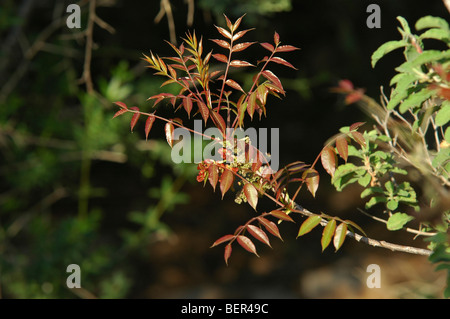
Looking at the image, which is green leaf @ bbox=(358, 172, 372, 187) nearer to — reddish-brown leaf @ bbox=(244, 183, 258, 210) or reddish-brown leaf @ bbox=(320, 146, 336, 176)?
reddish-brown leaf @ bbox=(320, 146, 336, 176)

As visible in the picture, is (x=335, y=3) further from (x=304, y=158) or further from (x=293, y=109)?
(x=304, y=158)

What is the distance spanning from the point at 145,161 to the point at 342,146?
2.27 meters

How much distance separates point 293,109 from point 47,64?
2.16 metres

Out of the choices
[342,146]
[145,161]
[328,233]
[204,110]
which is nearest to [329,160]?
[342,146]

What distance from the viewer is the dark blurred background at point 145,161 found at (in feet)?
9.76

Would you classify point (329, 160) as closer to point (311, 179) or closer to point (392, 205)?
point (311, 179)

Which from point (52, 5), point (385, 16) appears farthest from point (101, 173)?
point (385, 16)

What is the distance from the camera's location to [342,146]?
1.11m

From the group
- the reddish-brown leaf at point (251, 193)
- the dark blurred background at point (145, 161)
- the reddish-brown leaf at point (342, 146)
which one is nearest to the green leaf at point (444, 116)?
the reddish-brown leaf at point (342, 146)

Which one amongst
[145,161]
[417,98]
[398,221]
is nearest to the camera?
[417,98]

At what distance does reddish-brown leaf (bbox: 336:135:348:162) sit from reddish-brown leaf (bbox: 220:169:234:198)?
23cm

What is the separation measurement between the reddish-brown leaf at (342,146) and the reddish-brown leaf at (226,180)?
230mm

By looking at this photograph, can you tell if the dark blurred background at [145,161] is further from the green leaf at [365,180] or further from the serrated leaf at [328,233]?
the serrated leaf at [328,233]

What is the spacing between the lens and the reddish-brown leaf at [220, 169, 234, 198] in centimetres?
107
